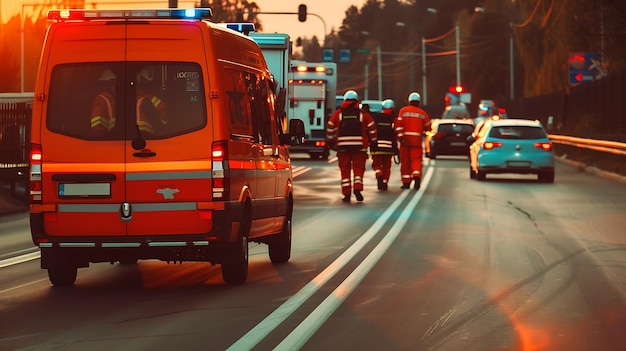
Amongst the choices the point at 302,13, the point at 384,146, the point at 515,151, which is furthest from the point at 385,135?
the point at 302,13

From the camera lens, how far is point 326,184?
102 feet

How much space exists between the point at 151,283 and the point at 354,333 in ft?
11.5

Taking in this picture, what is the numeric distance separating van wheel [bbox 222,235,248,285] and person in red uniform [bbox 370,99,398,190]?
15311 mm

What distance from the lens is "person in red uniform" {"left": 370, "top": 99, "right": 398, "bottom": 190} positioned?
27.8 m

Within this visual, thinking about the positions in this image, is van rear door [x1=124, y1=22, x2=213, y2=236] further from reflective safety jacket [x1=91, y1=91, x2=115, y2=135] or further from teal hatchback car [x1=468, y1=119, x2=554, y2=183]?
teal hatchback car [x1=468, y1=119, x2=554, y2=183]

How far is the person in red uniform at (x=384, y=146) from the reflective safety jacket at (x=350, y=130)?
2.13 meters

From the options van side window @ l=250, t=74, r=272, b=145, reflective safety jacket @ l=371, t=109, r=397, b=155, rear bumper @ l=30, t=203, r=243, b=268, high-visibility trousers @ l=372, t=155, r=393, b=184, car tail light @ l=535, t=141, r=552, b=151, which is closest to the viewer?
rear bumper @ l=30, t=203, r=243, b=268

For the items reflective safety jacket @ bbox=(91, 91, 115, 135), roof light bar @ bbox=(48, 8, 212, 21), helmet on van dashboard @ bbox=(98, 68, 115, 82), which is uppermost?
roof light bar @ bbox=(48, 8, 212, 21)

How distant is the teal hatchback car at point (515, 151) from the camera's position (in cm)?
3216

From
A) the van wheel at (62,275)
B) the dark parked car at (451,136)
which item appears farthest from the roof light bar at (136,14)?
the dark parked car at (451,136)

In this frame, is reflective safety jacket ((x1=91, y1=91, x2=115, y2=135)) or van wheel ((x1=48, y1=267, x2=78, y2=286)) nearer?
reflective safety jacket ((x1=91, y1=91, x2=115, y2=135))

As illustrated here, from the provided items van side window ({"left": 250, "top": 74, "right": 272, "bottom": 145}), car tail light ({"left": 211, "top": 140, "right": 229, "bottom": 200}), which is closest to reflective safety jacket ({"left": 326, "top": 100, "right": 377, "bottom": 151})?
van side window ({"left": 250, "top": 74, "right": 272, "bottom": 145})

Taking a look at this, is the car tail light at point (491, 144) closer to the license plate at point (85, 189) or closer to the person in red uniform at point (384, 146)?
the person in red uniform at point (384, 146)

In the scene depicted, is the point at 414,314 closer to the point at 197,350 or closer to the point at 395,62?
the point at 197,350
